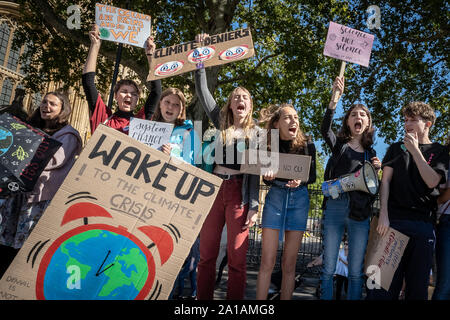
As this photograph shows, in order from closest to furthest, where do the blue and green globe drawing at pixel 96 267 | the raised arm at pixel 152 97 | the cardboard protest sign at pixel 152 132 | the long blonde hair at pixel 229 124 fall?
the blue and green globe drawing at pixel 96 267 < the cardboard protest sign at pixel 152 132 < the long blonde hair at pixel 229 124 < the raised arm at pixel 152 97

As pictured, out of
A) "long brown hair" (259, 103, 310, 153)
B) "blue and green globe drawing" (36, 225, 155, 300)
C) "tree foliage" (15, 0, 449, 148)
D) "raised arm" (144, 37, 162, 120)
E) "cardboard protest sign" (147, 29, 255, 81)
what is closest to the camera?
"blue and green globe drawing" (36, 225, 155, 300)

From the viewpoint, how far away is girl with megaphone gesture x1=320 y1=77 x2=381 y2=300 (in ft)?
9.20

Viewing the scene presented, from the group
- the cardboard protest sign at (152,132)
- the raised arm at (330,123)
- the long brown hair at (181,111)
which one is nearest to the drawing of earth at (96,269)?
the cardboard protest sign at (152,132)

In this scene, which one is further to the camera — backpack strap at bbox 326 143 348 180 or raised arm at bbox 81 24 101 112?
raised arm at bbox 81 24 101 112

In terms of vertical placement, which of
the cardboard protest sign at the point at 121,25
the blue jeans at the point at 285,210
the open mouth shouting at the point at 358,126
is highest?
the cardboard protest sign at the point at 121,25

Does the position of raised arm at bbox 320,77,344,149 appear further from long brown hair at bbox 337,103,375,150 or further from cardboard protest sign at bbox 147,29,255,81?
cardboard protest sign at bbox 147,29,255,81

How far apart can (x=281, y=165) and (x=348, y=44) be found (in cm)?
169

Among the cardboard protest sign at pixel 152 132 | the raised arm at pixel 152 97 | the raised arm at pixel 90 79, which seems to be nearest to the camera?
the cardboard protest sign at pixel 152 132

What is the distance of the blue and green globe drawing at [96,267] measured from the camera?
1.94m

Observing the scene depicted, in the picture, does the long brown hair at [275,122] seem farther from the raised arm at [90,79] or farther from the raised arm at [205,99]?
the raised arm at [90,79]

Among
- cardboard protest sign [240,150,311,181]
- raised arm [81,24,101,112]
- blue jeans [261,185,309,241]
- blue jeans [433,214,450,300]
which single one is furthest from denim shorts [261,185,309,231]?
raised arm [81,24,101,112]

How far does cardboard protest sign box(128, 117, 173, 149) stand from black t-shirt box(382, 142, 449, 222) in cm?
189

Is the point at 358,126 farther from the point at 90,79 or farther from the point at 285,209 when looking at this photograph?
the point at 90,79

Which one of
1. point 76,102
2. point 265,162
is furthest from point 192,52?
point 76,102
